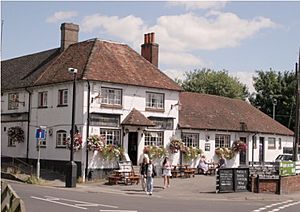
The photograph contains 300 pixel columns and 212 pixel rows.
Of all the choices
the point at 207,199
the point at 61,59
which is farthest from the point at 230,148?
the point at 207,199

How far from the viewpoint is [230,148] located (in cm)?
4269

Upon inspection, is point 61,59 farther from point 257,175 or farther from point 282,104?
point 282,104

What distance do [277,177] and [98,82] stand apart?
11.9 meters

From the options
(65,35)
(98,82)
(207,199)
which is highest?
(65,35)

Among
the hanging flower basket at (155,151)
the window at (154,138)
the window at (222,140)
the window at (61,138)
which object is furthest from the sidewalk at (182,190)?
the window at (222,140)

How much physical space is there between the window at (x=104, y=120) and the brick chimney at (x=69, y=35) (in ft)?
28.4

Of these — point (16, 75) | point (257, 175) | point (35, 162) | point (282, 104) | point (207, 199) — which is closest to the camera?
point (207, 199)

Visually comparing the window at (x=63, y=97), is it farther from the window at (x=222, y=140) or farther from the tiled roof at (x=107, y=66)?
the window at (x=222, y=140)

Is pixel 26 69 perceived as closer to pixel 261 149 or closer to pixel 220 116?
pixel 220 116

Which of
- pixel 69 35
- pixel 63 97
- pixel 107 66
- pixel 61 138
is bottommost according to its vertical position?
pixel 61 138

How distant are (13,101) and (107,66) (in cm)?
890

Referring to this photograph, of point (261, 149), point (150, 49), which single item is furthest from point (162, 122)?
point (261, 149)

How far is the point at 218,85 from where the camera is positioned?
82.1m

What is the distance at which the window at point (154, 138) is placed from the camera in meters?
37.1
